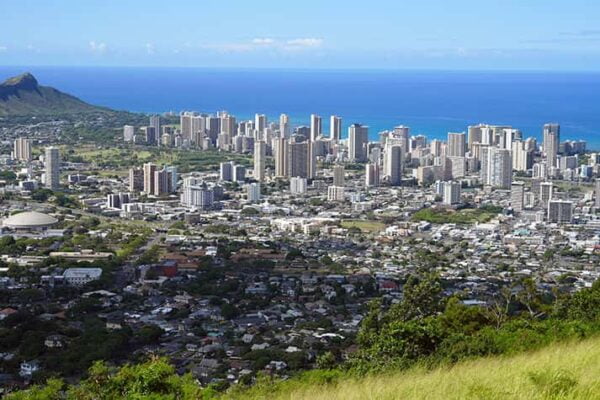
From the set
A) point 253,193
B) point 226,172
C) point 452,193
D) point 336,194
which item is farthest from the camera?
point 226,172

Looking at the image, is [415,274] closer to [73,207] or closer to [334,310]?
[334,310]

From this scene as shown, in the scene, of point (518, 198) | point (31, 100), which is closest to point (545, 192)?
point (518, 198)

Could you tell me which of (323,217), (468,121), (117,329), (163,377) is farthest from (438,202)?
(468,121)

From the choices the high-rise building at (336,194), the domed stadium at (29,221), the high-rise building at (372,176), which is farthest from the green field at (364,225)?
the domed stadium at (29,221)

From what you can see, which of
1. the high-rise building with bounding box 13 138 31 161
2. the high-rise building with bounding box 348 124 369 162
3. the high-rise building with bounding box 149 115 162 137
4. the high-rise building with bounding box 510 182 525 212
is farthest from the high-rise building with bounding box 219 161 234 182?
the high-rise building with bounding box 149 115 162 137

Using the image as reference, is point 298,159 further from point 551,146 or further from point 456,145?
point 551,146

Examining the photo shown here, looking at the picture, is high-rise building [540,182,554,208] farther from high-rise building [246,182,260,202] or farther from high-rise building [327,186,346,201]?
high-rise building [246,182,260,202]
